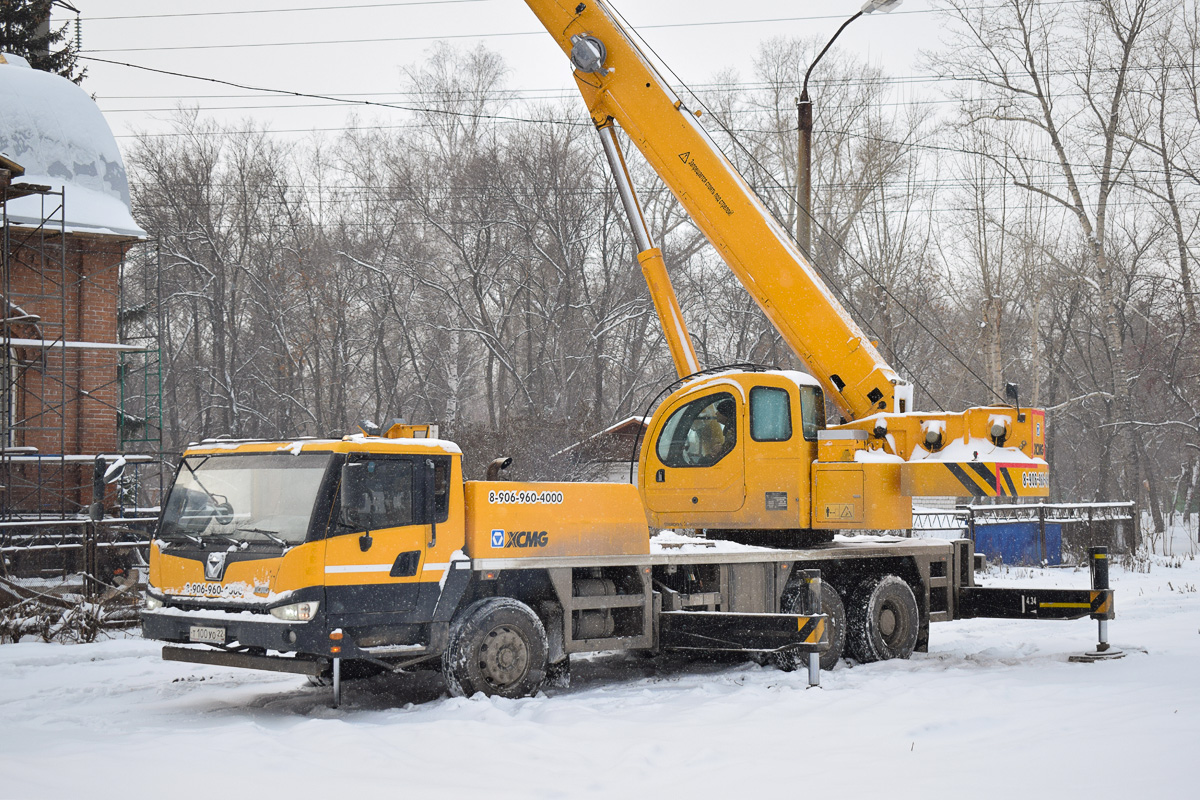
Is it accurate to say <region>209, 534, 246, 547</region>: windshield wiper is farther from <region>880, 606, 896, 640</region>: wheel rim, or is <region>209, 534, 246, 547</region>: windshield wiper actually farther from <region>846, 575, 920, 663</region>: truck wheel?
<region>880, 606, 896, 640</region>: wheel rim

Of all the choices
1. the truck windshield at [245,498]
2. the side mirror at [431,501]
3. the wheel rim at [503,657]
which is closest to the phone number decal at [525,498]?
the side mirror at [431,501]

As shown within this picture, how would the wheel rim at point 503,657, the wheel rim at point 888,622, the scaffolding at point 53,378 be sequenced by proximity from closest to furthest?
the wheel rim at point 503,657 → the wheel rim at point 888,622 → the scaffolding at point 53,378

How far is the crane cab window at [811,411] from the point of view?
11836mm

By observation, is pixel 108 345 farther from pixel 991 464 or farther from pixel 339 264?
pixel 339 264

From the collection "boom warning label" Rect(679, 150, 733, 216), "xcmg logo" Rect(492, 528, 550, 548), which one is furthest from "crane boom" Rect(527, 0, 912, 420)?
"xcmg logo" Rect(492, 528, 550, 548)

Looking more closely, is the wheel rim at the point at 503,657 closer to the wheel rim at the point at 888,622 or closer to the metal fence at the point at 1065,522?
the wheel rim at the point at 888,622

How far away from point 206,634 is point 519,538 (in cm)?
255

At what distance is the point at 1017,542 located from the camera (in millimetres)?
23875

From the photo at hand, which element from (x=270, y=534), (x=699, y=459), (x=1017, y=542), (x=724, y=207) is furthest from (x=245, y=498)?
(x=1017, y=542)

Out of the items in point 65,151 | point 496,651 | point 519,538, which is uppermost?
point 65,151

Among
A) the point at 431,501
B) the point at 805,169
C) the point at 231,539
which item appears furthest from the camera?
the point at 805,169

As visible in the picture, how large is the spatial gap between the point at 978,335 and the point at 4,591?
3272 cm

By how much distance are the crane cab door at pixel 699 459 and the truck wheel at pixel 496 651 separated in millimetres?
3100

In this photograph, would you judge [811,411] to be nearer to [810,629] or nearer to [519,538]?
[810,629]
